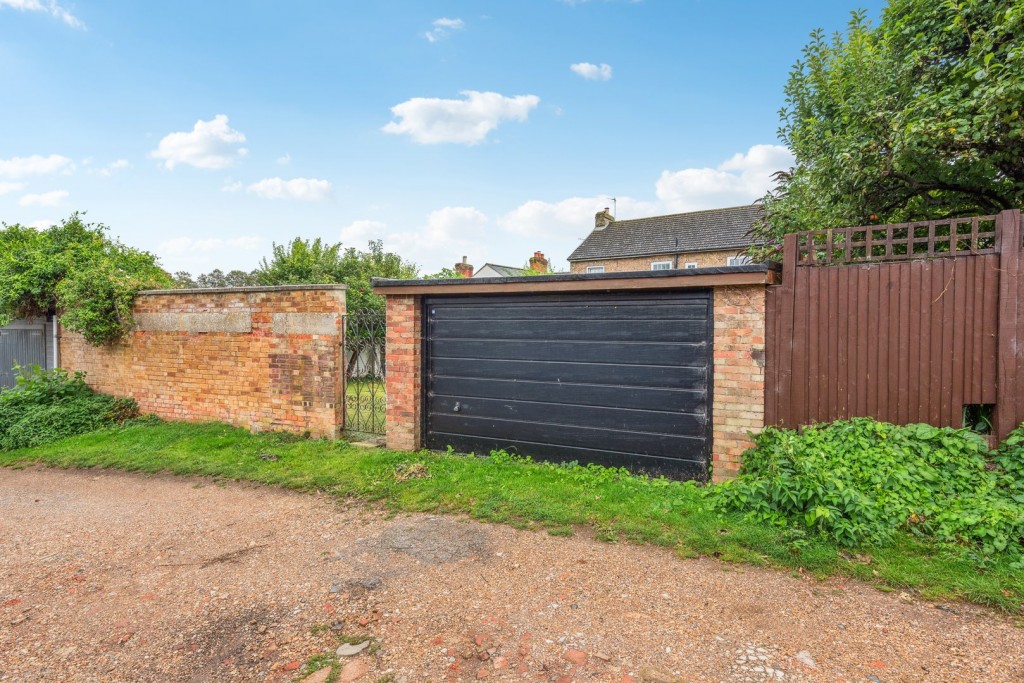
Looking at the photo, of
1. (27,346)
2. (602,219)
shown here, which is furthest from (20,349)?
(602,219)

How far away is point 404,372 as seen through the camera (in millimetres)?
6469

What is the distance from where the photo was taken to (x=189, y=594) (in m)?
3.26

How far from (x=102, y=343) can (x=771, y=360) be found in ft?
33.7

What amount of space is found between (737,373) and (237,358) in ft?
22.6

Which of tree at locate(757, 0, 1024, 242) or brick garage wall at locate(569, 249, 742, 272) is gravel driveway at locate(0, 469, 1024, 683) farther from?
brick garage wall at locate(569, 249, 742, 272)

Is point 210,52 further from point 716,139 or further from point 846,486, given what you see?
point 846,486

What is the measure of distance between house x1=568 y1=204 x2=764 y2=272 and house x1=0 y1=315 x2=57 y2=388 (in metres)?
17.8

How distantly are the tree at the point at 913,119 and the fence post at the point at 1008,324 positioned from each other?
1.41 meters

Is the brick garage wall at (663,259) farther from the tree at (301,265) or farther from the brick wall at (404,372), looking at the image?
the brick wall at (404,372)

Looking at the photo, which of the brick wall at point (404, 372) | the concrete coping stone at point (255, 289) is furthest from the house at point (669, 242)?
the concrete coping stone at point (255, 289)

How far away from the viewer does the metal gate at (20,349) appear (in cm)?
937

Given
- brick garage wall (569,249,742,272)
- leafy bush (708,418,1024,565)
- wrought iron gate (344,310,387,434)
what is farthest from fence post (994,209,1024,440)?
brick garage wall (569,249,742,272)

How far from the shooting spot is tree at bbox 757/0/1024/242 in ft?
16.1

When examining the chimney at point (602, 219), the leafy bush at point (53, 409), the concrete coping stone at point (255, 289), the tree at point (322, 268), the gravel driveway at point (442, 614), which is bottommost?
the gravel driveway at point (442, 614)
